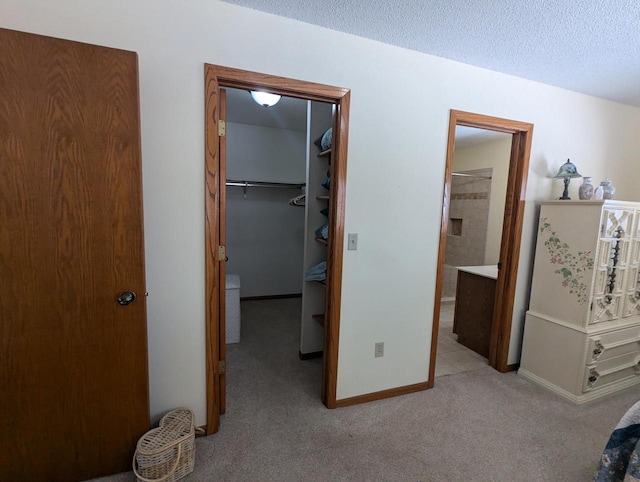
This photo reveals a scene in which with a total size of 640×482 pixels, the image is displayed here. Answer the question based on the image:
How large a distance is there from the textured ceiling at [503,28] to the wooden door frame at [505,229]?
0.39 meters

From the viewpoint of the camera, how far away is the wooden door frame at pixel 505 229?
216 centimetres

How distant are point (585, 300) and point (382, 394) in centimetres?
165

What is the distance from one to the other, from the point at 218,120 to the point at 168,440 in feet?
5.49

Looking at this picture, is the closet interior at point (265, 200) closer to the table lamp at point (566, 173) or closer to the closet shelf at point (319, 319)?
the closet shelf at point (319, 319)

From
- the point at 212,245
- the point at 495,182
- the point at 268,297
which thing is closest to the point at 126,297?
the point at 212,245

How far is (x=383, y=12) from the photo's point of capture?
156cm

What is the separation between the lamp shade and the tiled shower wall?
6.01 feet

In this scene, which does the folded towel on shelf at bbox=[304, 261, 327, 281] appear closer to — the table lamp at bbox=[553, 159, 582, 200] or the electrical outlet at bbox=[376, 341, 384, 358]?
the electrical outlet at bbox=[376, 341, 384, 358]

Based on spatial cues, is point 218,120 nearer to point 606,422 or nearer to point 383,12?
point 383,12

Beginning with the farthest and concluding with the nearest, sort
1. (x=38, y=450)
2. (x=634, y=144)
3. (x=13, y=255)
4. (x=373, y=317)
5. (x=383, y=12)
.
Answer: (x=634, y=144) < (x=373, y=317) < (x=383, y=12) < (x=38, y=450) < (x=13, y=255)

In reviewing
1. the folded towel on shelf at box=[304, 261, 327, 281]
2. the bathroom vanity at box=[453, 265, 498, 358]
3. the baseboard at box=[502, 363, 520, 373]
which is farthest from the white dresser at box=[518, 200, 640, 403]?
the folded towel on shelf at box=[304, 261, 327, 281]

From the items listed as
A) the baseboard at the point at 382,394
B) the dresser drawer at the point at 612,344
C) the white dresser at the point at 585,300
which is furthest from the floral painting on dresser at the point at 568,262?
the baseboard at the point at 382,394

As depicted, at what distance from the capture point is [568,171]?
7.71 feet

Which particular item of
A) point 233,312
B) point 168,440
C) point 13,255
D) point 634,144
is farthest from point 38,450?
point 634,144
